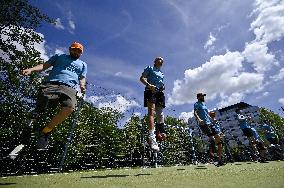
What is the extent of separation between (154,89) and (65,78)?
7.58 feet

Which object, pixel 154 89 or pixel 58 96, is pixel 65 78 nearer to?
pixel 58 96

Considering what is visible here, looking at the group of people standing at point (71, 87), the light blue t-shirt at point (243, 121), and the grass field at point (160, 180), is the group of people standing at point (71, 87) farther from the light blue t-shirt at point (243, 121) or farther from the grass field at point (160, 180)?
the light blue t-shirt at point (243, 121)

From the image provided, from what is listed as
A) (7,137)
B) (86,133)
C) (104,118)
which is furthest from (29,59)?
(104,118)

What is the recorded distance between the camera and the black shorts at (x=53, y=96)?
443cm

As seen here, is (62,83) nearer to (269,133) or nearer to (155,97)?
(155,97)

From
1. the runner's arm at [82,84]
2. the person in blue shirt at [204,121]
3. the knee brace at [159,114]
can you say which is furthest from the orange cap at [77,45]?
the person in blue shirt at [204,121]

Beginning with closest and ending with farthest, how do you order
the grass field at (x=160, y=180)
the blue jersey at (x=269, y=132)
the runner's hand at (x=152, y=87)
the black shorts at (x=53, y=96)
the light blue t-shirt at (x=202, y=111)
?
1. the grass field at (x=160, y=180)
2. the black shorts at (x=53, y=96)
3. the runner's hand at (x=152, y=87)
4. the light blue t-shirt at (x=202, y=111)
5. the blue jersey at (x=269, y=132)

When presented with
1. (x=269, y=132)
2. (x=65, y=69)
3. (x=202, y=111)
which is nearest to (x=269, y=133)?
(x=269, y=132)

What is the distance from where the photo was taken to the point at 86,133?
37.2 m

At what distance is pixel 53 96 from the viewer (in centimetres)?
443

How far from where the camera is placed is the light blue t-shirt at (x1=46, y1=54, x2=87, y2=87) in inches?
186

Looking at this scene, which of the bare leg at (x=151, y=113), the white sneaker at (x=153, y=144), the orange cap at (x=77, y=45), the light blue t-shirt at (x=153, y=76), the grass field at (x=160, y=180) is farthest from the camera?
the light blue t-shirt at (x=153, y=76)

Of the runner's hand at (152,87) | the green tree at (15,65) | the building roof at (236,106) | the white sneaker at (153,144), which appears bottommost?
the white sneaker at (153,144)

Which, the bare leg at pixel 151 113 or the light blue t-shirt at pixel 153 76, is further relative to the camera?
the light blue t-shirt at pixel 153 76
